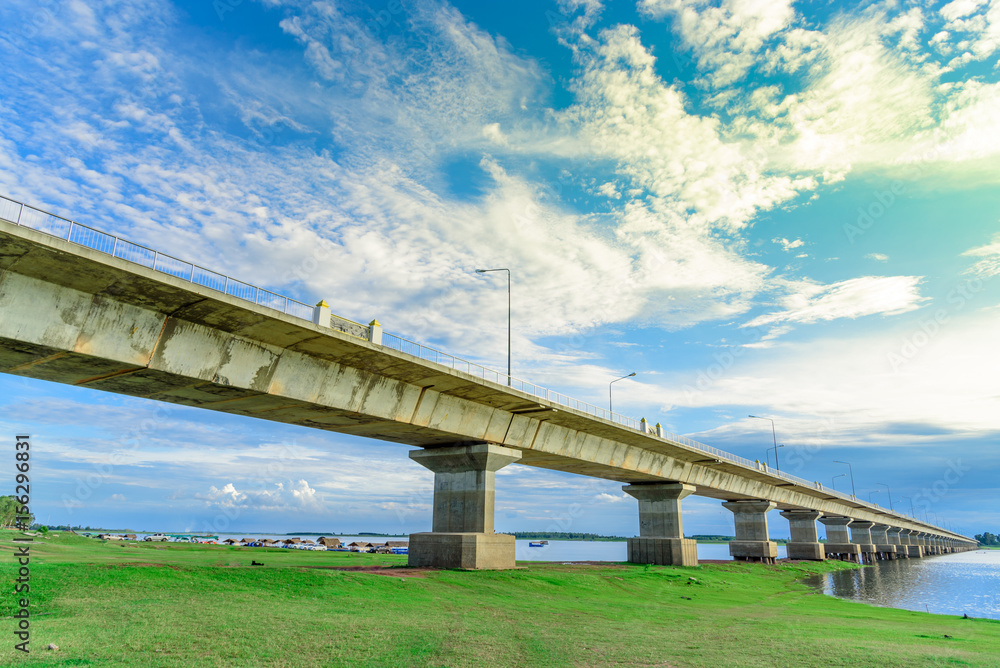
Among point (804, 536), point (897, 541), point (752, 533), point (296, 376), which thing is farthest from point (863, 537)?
point (296, 376)

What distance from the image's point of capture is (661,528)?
5475 centimetres

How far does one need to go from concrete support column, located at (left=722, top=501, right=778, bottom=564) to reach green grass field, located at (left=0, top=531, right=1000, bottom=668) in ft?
163

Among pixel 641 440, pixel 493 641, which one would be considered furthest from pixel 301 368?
pixel 641 440

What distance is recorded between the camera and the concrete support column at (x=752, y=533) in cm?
7462

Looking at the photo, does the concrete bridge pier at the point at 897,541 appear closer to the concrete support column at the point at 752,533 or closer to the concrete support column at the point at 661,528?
the concrete support column at the point at 752,533

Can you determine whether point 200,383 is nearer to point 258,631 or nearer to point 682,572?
point 258,631

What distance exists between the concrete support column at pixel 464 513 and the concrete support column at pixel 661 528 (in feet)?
78.5

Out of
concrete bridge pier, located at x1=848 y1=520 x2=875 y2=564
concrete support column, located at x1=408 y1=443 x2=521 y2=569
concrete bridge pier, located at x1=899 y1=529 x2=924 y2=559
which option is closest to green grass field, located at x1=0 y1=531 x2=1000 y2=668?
concrete support column, located at x1=408 y1=443 x2=521 y2=569

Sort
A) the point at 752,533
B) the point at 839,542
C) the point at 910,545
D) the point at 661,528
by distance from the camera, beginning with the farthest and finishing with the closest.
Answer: the point at 910,545 < the point at 839,542 < the point at 752,533 < the point at 661,528

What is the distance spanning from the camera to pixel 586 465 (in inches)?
1753

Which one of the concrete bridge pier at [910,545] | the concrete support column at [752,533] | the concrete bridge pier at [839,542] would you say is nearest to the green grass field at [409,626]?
the concrete support column at [752,533]

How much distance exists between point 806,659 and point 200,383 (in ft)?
65.4

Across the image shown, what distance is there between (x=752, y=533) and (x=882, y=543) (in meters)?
91.9

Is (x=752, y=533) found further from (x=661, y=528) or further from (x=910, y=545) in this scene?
(x=910, y=545)
